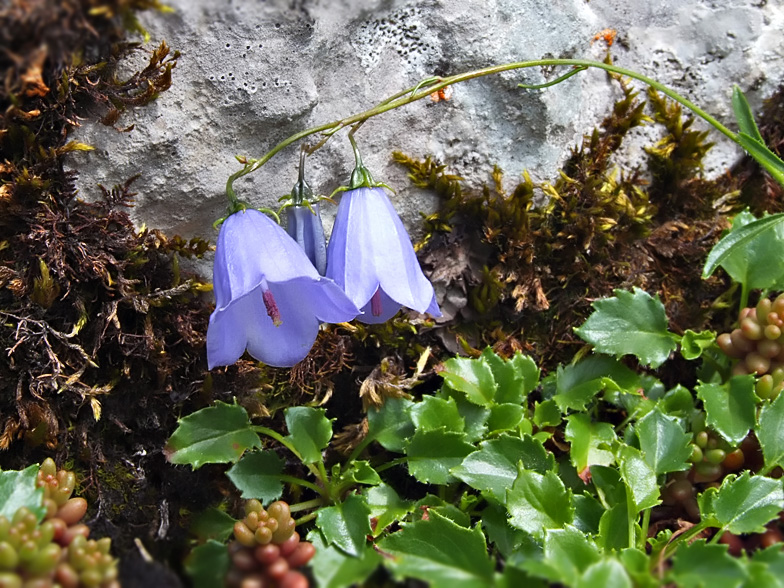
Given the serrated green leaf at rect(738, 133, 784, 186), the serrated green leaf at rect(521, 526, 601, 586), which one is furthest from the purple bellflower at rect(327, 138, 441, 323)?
the serrated green leaf at rect(738, 133, 784, 186)

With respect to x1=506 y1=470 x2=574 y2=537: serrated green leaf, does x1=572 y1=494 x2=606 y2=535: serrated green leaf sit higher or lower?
lower

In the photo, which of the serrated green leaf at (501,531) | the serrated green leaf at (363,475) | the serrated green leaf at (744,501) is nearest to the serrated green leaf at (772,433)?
the serrated green leaf at (744,501)

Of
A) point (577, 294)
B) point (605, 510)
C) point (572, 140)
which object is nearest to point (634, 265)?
point (577, 294)

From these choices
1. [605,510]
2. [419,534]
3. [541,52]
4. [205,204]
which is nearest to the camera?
[419,534]

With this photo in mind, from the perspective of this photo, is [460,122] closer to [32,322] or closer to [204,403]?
[204,403]

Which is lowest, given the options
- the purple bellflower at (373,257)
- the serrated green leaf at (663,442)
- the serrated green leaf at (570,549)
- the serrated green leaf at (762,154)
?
the serrated green leaf at (663,442)

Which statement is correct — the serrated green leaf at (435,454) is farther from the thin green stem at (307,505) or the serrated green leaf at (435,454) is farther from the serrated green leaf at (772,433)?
the serrated green leaf at (772,433)

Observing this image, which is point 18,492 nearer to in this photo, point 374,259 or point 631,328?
point 374,259

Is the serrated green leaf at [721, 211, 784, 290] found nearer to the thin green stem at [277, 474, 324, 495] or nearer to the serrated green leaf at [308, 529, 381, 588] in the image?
the thin green stem at [277, 474, 324, 495]
